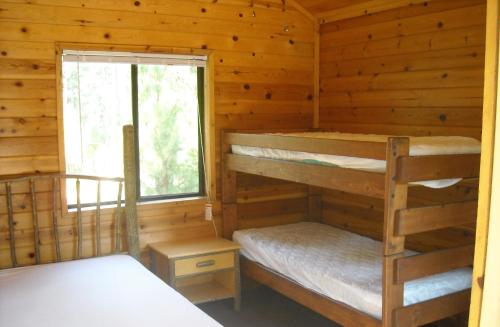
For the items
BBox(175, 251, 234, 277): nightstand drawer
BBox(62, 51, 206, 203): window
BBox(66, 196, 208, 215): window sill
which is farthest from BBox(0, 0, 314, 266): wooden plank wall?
BBox(175, 251, 234, 277): nightstand drawer

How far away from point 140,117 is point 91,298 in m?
1.54

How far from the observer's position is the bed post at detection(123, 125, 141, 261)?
3.60 metres

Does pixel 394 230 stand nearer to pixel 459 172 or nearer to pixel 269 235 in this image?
pixel 459 172

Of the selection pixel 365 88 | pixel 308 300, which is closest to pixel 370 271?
pixel 308 300

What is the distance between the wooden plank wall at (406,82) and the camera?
3309mm

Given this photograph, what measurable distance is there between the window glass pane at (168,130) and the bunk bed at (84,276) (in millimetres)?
327

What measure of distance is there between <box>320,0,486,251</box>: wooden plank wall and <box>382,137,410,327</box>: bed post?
3.09ft

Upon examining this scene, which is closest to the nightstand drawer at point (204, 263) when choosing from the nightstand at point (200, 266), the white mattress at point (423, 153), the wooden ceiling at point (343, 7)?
the nightstand at point (200, 266)

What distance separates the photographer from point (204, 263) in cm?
369

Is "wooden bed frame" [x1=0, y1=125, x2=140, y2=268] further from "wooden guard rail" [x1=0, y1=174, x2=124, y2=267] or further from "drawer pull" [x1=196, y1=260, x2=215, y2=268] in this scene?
"drawer pull" [x1=196, y1=260, x2=215, y2=268]

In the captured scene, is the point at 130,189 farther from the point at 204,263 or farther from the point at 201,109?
the point at 201,109

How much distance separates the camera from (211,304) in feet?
13.1

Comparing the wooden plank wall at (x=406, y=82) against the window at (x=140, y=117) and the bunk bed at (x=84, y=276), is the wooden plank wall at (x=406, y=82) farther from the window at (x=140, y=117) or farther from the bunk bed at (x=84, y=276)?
the bunk bed at (x=84, y=276)

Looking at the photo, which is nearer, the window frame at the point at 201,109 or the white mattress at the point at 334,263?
the white mattress at the point at 334,263
